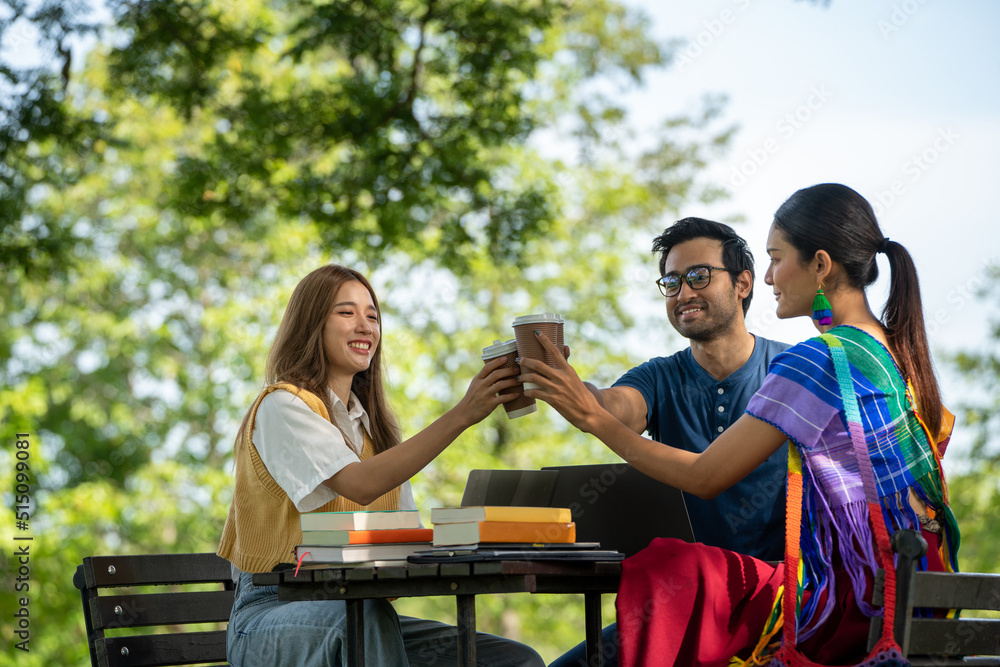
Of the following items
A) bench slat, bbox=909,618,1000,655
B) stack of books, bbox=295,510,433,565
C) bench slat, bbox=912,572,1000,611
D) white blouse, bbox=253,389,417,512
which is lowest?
bench slat, bbox=909,618,1000,655

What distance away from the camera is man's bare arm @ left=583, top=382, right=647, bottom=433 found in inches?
125

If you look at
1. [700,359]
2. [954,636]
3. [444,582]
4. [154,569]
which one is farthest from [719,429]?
[154,569]

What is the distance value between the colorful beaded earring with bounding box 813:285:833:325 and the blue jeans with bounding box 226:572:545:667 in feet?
3.89

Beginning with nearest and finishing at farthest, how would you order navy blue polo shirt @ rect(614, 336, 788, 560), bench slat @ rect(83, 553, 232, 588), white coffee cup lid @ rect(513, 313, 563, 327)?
white coffee cup lid @ rect(513, 313, 563, 327) < bench slat @ rect(83, 553, 232, 588) < navy blue polo shirt @ rect(614, 336, 788, 560)

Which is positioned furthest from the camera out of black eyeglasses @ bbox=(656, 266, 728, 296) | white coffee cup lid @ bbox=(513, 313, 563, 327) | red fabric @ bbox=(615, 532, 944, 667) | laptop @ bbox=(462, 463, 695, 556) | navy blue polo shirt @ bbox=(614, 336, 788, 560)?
black eyeglasses @ bbox=(656, 266, 728, 296)

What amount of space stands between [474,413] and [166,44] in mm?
4883

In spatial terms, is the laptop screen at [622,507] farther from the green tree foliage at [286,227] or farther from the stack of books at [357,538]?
the green tree foliage at [286,227]

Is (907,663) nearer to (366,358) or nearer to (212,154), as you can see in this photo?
(366,358)

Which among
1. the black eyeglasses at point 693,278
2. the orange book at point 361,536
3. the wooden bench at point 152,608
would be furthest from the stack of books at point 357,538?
the black eyeglasses at point 693,278

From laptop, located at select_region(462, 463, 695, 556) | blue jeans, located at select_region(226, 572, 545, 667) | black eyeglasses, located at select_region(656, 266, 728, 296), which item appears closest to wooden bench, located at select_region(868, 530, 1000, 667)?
laptop, located at select_region(462, 463, 695, 556)

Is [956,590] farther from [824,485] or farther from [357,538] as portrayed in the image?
[357,538]

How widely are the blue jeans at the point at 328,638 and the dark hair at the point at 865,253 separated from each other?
125 centimetres

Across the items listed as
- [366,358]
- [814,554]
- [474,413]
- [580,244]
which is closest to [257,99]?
[366,358]

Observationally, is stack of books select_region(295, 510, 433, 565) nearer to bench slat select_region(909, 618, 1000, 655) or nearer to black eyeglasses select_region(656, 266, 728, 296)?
bench slat select_region(909, 618, 1000, 655)
